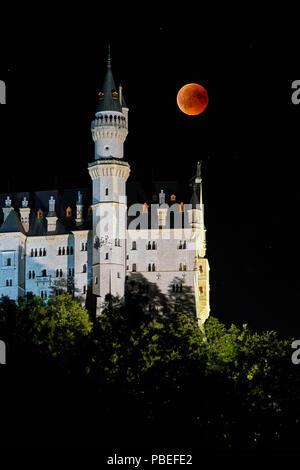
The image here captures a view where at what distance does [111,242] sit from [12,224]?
1118 centimetres

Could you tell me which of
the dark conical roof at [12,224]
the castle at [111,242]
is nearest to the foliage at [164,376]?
the castle at [111,242]

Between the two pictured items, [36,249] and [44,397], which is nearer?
[44,397]

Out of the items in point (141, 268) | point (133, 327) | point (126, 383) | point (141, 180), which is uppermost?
point (141, 180)

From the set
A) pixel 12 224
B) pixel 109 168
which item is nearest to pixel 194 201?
pixel 109 168

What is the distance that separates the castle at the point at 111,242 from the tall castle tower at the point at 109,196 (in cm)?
10

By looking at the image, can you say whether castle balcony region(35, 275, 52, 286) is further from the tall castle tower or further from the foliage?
the foliage

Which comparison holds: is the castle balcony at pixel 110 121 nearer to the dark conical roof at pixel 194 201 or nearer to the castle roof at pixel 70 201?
the castle roof at pixel 70 201

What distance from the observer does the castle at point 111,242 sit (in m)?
141

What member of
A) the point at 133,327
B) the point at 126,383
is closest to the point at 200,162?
the point at 133,327

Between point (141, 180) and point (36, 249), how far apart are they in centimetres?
1352
